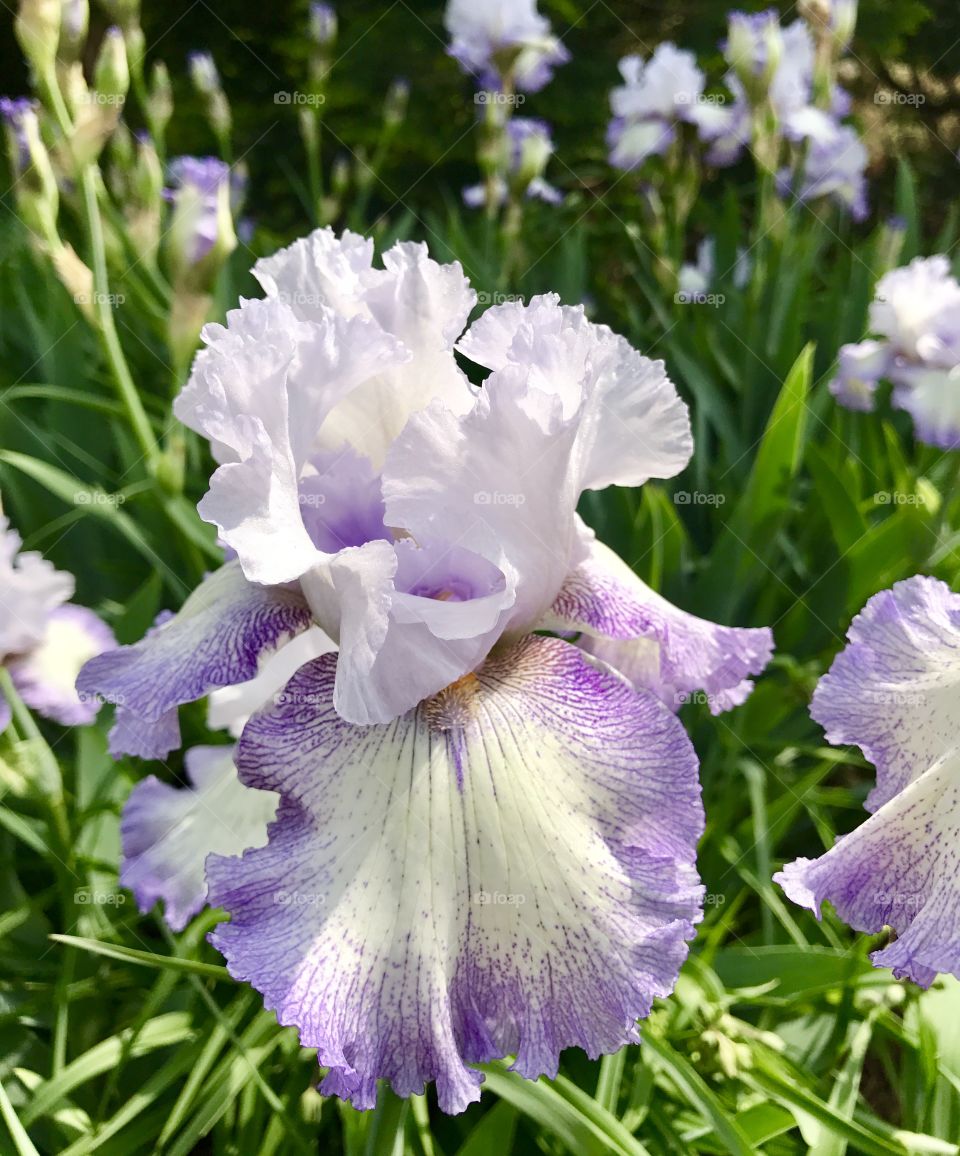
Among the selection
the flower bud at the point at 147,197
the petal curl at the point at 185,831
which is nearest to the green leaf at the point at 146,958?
the petal curl at the point at 185,831

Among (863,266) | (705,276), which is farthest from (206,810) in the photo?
(705,276)

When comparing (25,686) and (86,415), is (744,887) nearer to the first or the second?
(25,686)

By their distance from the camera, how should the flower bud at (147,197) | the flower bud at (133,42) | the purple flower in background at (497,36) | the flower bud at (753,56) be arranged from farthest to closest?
the purple flower in background at (497,36)
the flower bud at (753,56)
the flower bud at (133,42)
the flower bud at (147,197)

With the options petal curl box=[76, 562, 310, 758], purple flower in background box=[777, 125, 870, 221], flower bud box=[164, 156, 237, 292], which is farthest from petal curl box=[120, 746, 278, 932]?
purple flower in background box=[777, 125, 870, 221]

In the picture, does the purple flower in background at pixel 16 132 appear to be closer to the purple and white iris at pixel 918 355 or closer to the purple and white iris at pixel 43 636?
the purple and white iris at pixel 43 636

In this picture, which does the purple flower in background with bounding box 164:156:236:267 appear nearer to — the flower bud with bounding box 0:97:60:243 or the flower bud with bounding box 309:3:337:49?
the flower bud with bounding box 0:97:60:243

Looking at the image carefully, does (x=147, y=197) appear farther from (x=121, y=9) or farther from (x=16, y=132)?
(x=16, y=132)

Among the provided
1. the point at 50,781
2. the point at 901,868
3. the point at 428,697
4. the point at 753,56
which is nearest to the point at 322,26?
the point at 753,56
